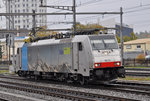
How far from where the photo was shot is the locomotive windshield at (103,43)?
17953 millimetres

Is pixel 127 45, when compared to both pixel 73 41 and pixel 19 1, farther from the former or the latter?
pixel 19 1

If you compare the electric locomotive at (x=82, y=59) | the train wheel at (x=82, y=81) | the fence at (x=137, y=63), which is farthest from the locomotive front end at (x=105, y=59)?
the fence at (x=137, y=63)

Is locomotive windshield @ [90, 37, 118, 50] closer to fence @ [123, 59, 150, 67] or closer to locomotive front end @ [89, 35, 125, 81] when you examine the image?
locomotive front end @ [89, 35, 125, 81]

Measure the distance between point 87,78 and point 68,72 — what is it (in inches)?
73.9

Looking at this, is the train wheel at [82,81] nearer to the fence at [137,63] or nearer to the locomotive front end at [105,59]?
the locomotive front end at [105,59]

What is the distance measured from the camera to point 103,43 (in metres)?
18.3

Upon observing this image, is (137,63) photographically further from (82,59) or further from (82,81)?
(82,59)

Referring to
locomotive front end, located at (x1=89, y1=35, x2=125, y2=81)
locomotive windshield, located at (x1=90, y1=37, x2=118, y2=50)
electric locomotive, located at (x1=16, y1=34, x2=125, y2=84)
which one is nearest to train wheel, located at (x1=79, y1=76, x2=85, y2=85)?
electric locomotive, located at (x1=16, y1=34, x2=125, y2=84)

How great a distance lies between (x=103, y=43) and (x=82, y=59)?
1.60m

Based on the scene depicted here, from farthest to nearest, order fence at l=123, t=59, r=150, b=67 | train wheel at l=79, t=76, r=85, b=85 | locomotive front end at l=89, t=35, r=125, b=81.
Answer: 1. fence at l=123, t=59, r=150, b=67
2. train wheel at l=79, t=76, r=85, b=85
3. locomotive front end at l=89, t=35, r=125, b=81

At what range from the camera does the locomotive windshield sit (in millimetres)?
17953

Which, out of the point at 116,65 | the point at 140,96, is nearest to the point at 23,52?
the point at 116,65

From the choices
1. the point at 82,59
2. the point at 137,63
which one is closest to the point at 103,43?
the point at 82,59

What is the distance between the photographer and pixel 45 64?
2242 centimetres
